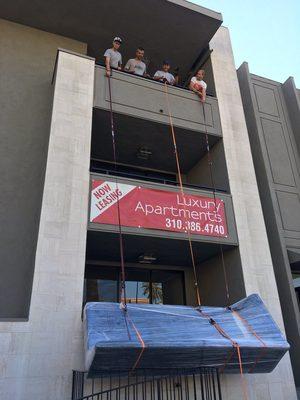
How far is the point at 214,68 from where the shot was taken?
12508mm

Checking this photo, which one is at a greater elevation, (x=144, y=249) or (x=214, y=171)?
(x=214, y=171)

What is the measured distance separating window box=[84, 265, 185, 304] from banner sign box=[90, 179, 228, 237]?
2.73m

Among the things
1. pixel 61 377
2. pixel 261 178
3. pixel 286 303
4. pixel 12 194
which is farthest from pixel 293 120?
pixel 61 377

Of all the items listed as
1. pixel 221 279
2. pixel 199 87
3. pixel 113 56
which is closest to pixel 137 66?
pixel 113 56

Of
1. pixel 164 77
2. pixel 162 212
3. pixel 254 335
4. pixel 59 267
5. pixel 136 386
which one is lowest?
pixel 136 386

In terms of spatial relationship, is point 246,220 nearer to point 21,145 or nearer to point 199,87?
point 199,87

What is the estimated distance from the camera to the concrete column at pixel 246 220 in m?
8.02

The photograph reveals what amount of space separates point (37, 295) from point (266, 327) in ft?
14.8

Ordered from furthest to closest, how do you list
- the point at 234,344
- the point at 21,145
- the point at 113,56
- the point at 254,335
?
the point at 113,56, the point at 21,145, the point at 254,335, the point at 234,344

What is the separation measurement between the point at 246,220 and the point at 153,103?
441 cm

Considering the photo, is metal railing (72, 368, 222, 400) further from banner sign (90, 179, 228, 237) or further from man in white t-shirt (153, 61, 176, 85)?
man in white t-shirt (153, 61, 176, 85)

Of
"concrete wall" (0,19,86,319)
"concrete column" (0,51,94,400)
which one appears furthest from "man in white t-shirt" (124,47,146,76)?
"concrete wall" (0,19,86,319)

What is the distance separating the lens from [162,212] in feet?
30.2

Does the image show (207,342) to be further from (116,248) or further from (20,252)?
(20,252)
